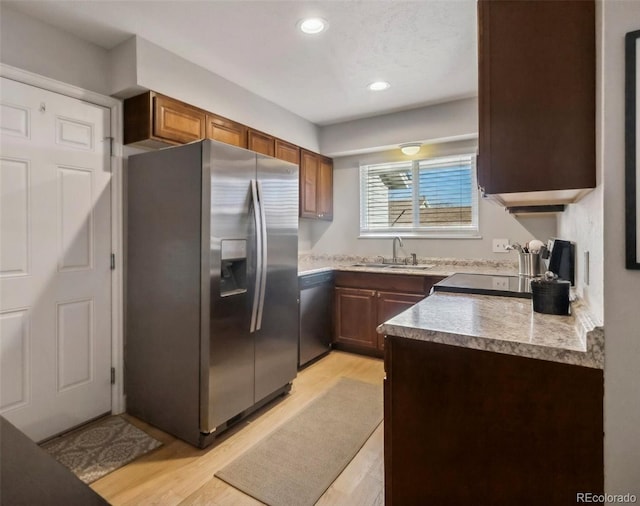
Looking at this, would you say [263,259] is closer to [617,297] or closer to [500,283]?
[500,283]

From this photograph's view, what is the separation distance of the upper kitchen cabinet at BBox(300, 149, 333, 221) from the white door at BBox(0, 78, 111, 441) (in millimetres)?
1889

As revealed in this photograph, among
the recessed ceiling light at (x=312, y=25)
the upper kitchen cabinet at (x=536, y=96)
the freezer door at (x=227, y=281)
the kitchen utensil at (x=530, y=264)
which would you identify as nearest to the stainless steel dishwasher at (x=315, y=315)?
the freezer door at (x=227, y=281)

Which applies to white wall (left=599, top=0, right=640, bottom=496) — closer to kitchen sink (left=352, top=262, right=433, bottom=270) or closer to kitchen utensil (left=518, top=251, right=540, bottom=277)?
kitchen utensil (left=518, top=251, right=540, bottom=277)

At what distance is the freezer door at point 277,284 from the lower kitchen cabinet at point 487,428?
1328 millimetres

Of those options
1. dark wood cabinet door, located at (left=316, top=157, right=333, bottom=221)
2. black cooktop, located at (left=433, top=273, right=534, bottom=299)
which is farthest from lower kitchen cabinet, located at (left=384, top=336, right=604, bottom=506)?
dark wood cabinet door, located at (left=316, top=157, right=333, bottom=221)

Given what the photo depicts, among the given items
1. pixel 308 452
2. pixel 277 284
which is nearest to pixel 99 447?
pixel 308 452

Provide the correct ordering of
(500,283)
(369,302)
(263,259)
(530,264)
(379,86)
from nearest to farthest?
1. (500,283)
2. (530,264)
3. (263,259)
4. (379,86)
5. (369,302)

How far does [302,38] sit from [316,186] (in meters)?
1.85

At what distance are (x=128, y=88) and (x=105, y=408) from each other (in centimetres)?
216

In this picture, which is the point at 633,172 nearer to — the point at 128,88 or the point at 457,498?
the point at 457,498

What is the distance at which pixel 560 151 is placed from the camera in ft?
3.78

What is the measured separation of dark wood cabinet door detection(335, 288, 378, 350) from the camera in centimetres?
343

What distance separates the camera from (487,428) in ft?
3.59

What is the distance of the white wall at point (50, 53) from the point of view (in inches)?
76.5
